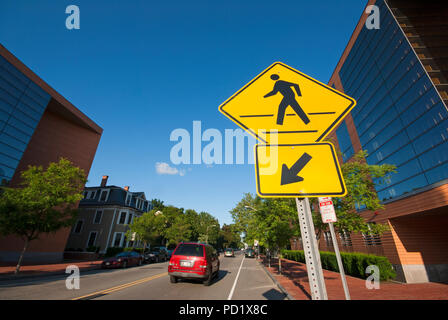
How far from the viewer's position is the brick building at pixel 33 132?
16.8 meters

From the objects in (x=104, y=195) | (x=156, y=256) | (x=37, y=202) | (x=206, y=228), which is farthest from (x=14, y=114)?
(x=206, y=228)

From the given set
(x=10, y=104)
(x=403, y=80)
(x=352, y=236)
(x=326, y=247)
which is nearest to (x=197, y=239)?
(x=326, y=247)

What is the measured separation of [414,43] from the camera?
489 inches

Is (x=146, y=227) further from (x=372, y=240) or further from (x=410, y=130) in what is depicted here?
(x=410, y=130)

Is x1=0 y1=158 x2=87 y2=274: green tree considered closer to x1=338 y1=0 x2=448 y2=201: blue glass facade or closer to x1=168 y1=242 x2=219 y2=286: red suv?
Answer: x1=168 y1=242 x2=219 y2=286: red suv

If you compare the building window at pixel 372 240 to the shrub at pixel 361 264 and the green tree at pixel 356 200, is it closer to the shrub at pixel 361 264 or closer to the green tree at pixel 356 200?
the shrub at pixel 361 264

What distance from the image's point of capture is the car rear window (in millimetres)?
8688

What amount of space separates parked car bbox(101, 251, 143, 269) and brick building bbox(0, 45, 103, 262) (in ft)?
29.9

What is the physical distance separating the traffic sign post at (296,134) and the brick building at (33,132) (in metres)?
23.8

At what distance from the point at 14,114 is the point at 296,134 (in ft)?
83.9

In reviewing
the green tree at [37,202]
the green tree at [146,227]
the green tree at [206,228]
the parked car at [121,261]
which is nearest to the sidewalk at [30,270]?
the green tree at [37,202]

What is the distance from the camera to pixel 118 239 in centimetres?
2869

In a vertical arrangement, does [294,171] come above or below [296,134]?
below

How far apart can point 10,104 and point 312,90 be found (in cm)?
2564
